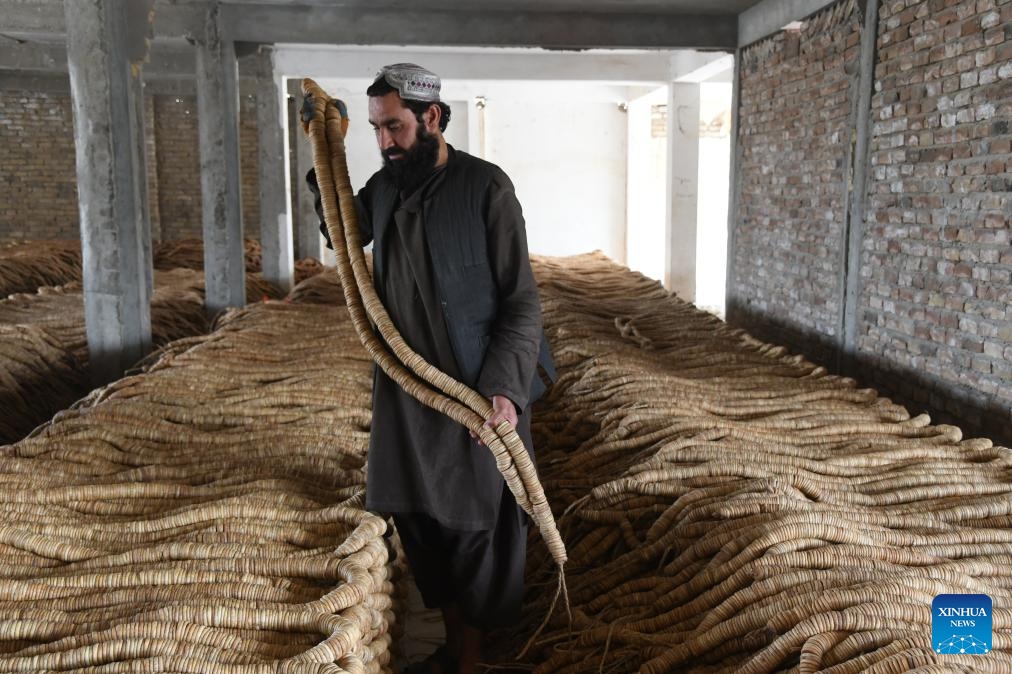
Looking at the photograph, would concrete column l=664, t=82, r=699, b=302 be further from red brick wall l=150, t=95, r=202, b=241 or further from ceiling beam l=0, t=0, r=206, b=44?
red brick wall l=150, t=95, r=202, b=241

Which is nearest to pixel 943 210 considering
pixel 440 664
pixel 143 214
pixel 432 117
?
pixel 432 117

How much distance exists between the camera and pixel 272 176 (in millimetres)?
8797

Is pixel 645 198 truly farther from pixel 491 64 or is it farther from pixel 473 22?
pixel 473 22

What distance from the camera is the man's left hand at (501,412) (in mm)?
2295

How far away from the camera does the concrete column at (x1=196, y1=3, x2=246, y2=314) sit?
7.06 meters

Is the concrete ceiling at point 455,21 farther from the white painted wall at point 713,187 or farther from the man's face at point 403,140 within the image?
the white painted wall at point 713,187

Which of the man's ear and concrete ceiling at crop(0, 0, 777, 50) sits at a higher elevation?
concrete ceiling at crop(0, 0, 777, 50)

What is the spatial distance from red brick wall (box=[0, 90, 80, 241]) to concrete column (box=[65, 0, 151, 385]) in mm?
9877

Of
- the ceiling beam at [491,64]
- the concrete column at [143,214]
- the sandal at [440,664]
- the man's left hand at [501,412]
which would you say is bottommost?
the sandal at [440,664]

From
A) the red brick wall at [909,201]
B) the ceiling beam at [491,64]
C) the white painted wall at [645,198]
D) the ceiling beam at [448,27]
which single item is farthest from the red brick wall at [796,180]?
the white painted wall at [645,198]

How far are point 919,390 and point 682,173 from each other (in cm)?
523

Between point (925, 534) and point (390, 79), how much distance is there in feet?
6.27

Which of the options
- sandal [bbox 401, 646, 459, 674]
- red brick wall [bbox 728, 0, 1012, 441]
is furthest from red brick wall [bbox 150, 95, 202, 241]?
sandal [bbox 401, 646, 459, 674]

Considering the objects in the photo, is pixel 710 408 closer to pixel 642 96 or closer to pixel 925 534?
pixel 925 534
